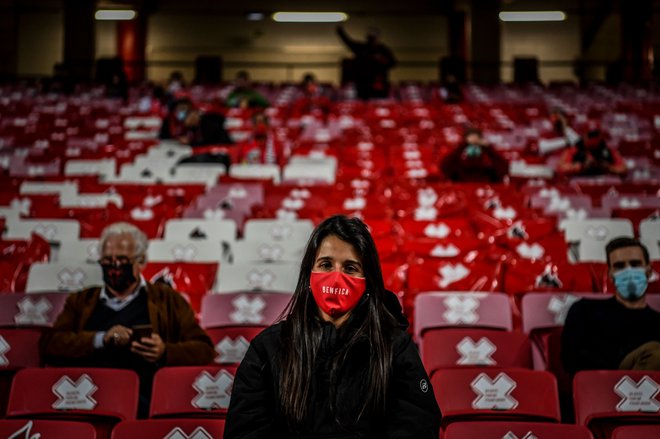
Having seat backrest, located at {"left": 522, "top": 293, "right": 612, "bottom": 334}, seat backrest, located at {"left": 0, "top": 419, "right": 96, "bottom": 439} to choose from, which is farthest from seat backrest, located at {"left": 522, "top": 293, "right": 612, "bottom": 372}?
seat backrest, located at {"left": 0, "top": 419, "right": 96, "bottom": 439}

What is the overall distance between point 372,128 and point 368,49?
2408 millimetres

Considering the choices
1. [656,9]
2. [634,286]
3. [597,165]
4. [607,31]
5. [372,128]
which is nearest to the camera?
[634,286]

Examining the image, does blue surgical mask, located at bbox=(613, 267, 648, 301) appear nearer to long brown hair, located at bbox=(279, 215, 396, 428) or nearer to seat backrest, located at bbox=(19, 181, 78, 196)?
long brown hair, located at bbox=(279, 215, 396, 428)

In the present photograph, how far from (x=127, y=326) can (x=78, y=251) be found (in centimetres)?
196

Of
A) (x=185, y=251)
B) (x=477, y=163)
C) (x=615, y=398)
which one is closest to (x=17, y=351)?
(x=185, y=251)

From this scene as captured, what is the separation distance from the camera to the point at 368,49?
507 inches

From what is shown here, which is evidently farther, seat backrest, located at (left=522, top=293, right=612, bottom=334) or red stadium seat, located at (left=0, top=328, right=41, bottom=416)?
seat backrest, located at (left=522, top=293, right=612, bottom=334)

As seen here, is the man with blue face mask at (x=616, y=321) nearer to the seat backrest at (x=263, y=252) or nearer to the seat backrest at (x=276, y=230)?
the seat backrest at (x=263, y=252)

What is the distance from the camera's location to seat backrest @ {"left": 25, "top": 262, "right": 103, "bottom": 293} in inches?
183

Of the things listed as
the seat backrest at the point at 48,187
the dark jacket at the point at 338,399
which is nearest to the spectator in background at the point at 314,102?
the seat backrest at the point at 48,187

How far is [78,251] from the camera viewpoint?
540 cm

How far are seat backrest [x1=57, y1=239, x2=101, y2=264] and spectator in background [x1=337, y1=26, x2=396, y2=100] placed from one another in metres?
8.00

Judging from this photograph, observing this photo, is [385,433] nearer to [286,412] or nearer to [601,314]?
[286,412]

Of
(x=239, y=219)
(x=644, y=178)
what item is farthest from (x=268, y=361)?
(x=644, y=178)
